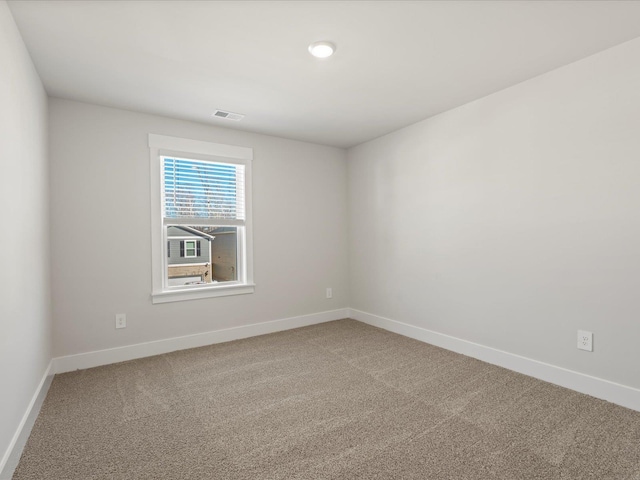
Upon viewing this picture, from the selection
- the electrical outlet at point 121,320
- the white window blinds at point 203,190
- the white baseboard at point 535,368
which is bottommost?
the white baseboard at point 535,368

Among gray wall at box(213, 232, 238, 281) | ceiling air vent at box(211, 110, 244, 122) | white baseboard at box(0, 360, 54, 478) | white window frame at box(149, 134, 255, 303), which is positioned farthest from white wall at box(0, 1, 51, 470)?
gray wall at box(213, 232, 238, 281)

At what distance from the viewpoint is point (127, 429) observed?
1.96m

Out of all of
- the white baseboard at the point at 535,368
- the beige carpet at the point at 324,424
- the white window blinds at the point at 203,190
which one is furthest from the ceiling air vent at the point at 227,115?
the white baseboard at the point at 535,368

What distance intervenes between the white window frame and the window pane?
0.35 feet

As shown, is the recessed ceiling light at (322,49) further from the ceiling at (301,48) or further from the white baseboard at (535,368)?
the white baseboard at (535,368)

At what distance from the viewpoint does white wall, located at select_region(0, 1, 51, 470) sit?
1626 millimetres

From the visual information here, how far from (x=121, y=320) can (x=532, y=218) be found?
144 inches

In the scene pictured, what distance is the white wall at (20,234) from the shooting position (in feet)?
5.33

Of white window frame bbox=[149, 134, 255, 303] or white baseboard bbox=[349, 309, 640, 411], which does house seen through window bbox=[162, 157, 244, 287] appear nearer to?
white window frame bbox=[149, 134, 255, 303]

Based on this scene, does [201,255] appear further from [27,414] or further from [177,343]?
[27,414]

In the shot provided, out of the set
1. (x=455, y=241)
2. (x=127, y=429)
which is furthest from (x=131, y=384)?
(x=455, y=241)

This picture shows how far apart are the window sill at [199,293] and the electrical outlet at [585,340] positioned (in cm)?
300

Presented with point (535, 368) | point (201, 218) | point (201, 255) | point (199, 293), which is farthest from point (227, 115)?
point (535, 368)

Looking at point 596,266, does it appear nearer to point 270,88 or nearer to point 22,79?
point 270,88
